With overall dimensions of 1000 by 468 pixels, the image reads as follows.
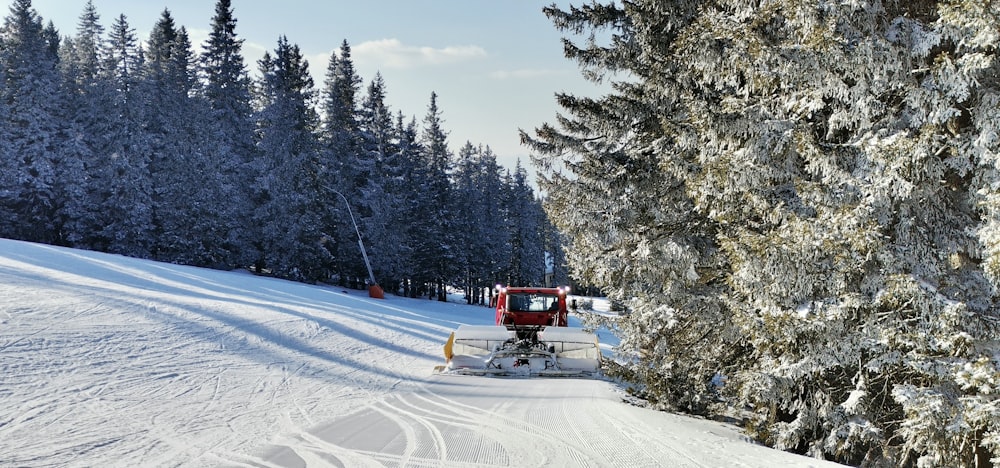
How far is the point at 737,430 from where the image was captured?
29.9 feet

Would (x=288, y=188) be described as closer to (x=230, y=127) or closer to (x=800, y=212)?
(x=230, y=127)

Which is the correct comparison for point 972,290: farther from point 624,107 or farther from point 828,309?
point 624,107

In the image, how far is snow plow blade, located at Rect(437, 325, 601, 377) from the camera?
14.9m

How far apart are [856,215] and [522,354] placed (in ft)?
31.4

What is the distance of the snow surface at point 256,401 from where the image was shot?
6590 mm

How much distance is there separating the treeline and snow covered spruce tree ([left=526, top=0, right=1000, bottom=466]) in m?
34.7

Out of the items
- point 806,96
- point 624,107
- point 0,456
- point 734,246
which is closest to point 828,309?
point 734,246

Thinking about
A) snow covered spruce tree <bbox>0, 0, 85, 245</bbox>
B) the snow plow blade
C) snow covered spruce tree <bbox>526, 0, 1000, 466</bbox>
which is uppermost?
snow covered spruce tree <bbox>0, 0, 85, 245</bbox>

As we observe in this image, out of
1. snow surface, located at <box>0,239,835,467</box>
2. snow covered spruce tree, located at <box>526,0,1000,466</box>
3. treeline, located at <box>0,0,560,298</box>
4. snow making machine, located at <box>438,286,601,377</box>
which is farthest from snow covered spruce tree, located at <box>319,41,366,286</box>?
snow covered spruce tree, located at <box>526,0,1000,466</box>

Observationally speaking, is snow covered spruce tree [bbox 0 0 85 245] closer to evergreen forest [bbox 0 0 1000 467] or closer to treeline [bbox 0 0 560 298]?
treeline [bbox 0 0 560 298]

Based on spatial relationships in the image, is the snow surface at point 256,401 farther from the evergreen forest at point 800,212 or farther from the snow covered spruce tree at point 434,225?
the snow covered spruce tree at point 434,225

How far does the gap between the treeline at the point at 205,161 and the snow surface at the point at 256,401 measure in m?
21.3

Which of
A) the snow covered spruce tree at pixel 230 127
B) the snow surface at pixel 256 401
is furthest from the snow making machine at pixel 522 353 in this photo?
the snow covered spruce tree at pixel 230 127

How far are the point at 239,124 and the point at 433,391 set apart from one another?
124 feet
